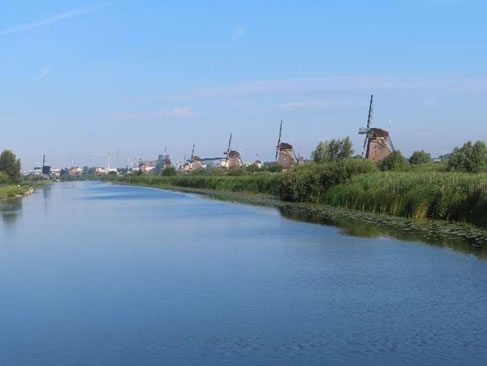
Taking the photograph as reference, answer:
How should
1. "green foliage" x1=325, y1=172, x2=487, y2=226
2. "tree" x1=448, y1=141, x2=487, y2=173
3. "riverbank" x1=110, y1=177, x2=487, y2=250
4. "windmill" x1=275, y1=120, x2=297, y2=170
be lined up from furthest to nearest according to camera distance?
"windmill" x1=275, y1=120, x2=297, y2=170, "tree" x1=448, y1=141, x2=487, y2=173, "green foliage" x1=325, y1=172, x2=487, y2=226, "riverbank" x1=110, y1=177, x2=487, y2=250

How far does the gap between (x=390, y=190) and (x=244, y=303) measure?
17.6m

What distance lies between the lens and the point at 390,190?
2745 cm

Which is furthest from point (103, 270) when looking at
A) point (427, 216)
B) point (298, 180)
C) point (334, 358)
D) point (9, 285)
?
point (298, 180)

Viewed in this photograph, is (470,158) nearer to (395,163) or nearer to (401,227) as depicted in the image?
(395,163)

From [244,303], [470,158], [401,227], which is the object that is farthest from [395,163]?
[244,303]

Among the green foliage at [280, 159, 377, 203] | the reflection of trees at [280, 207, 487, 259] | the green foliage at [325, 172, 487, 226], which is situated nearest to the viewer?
the reflection of trees at [280, 207, 487, 259]

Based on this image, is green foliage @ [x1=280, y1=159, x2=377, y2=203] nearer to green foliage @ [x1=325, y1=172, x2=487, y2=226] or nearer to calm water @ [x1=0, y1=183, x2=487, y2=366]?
green foliage @ [x1=325, y1=172, x2=487, y2=226]

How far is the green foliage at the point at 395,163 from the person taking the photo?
39.1m

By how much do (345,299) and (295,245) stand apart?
783 cm

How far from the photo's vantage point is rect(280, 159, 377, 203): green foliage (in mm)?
35469

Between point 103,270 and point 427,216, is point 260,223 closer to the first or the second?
point 427,216

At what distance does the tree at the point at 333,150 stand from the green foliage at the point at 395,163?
60.9 feet

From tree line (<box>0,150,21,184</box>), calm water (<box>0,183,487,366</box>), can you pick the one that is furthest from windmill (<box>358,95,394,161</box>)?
tree line (<box>0,150,21,184</box>)

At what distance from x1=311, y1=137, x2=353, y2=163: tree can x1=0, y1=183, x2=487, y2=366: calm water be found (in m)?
41.3
